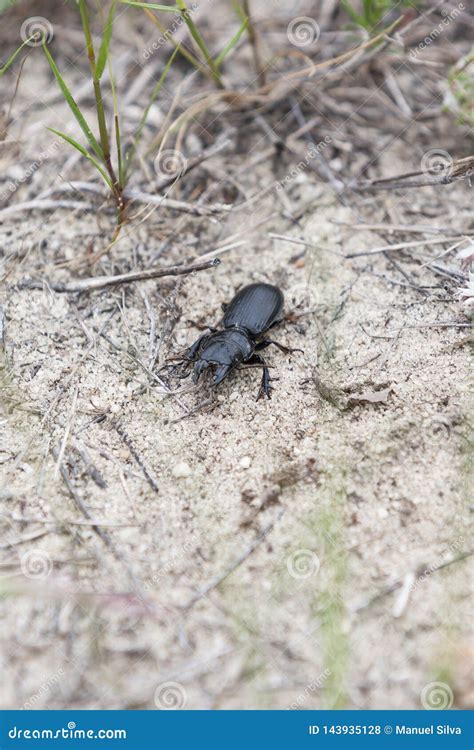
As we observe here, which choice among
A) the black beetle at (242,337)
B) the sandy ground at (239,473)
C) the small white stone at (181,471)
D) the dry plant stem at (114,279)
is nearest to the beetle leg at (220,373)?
the black beetle at (242,337)

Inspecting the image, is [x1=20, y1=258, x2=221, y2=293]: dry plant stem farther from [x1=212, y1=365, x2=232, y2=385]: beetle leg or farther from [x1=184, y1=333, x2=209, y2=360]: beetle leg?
[x1=212, y1=365, x2=232, y2=385]: beetle leg

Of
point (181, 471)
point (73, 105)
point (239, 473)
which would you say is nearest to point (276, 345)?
point (239, 473)

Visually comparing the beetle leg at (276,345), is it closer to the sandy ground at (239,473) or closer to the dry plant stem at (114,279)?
the sandy ground at (239,473)

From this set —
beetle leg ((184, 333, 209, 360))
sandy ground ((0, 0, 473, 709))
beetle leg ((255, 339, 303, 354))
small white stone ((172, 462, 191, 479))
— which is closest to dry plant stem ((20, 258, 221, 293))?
sandy ground ((0, 0, 473, 709))

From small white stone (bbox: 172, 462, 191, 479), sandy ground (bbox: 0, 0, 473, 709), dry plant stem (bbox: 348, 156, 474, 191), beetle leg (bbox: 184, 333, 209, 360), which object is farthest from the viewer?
dry plant stem (bbox: 348, 156, 474, 191)

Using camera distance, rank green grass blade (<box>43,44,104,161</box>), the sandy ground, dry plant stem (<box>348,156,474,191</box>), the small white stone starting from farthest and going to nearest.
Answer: dry plant stem (<box>348,156,474,191</box>) < green grass blade (<box>43,44,104,161</box>) < the small white stone < the sandy ground

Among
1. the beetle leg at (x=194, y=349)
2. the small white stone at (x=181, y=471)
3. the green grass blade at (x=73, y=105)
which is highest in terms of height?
the green grass blade at (x=73, y=105)

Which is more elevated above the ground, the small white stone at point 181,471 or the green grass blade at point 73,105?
the green grass blade at point 73,105
